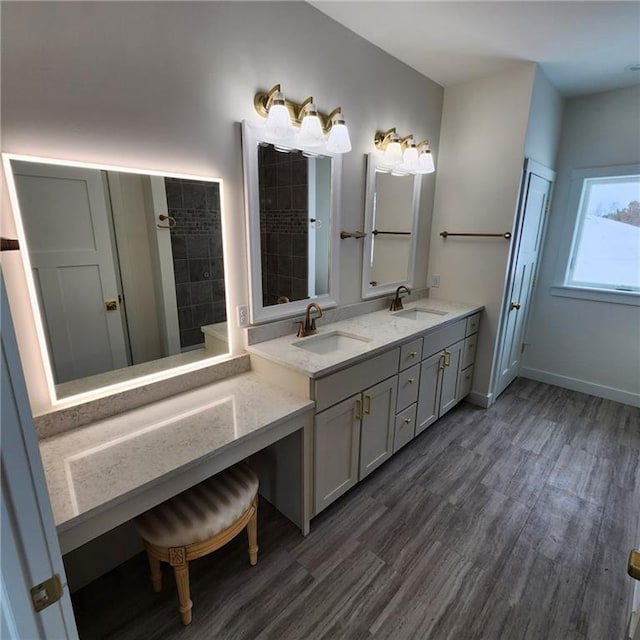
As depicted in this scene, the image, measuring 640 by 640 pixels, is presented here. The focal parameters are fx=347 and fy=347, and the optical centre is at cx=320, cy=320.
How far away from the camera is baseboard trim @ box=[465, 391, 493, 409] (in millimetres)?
2975

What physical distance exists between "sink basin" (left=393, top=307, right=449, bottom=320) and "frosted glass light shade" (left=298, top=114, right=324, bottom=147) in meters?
1.35

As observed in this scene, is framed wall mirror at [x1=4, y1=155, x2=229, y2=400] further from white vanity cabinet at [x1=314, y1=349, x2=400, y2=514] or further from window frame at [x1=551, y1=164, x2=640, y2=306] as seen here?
window frame at [x1=551, y1=164, x2=640, y2=306]

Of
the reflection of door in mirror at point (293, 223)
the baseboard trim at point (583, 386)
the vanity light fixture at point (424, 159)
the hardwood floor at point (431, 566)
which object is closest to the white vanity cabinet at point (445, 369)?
the hardwood floor at point (431, 566)

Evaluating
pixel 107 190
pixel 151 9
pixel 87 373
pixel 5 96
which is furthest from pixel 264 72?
pixel 87 373

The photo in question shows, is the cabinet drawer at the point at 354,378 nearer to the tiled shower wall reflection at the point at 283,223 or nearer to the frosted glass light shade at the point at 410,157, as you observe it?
the tiled shower wall reflection at the point at 283,223

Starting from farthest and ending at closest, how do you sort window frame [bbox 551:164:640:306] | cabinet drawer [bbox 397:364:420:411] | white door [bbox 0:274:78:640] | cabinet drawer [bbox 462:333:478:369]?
1. window frame [bbox 551:164:640:306]
2. cabinet drawer [bbox 462:333:478:369]
3. cabinet drawer [bbox 397:364:420:411]
4. white door [bbox 0:274:78:640]

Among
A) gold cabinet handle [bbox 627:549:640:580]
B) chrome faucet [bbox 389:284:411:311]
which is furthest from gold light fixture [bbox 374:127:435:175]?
gold cabinet handle [bbox 627:549:640:580]

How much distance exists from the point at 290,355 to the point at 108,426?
81cm

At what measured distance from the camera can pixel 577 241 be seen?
3.18 m

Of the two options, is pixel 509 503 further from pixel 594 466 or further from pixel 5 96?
pixel 5 96

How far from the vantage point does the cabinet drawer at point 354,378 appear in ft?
5.24

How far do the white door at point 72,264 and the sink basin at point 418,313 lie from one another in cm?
190

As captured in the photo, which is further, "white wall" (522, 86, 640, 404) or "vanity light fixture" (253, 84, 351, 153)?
"white wall" (522, 86, 640, 404)

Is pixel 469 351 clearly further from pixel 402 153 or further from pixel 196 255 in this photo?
pixel 196 255
